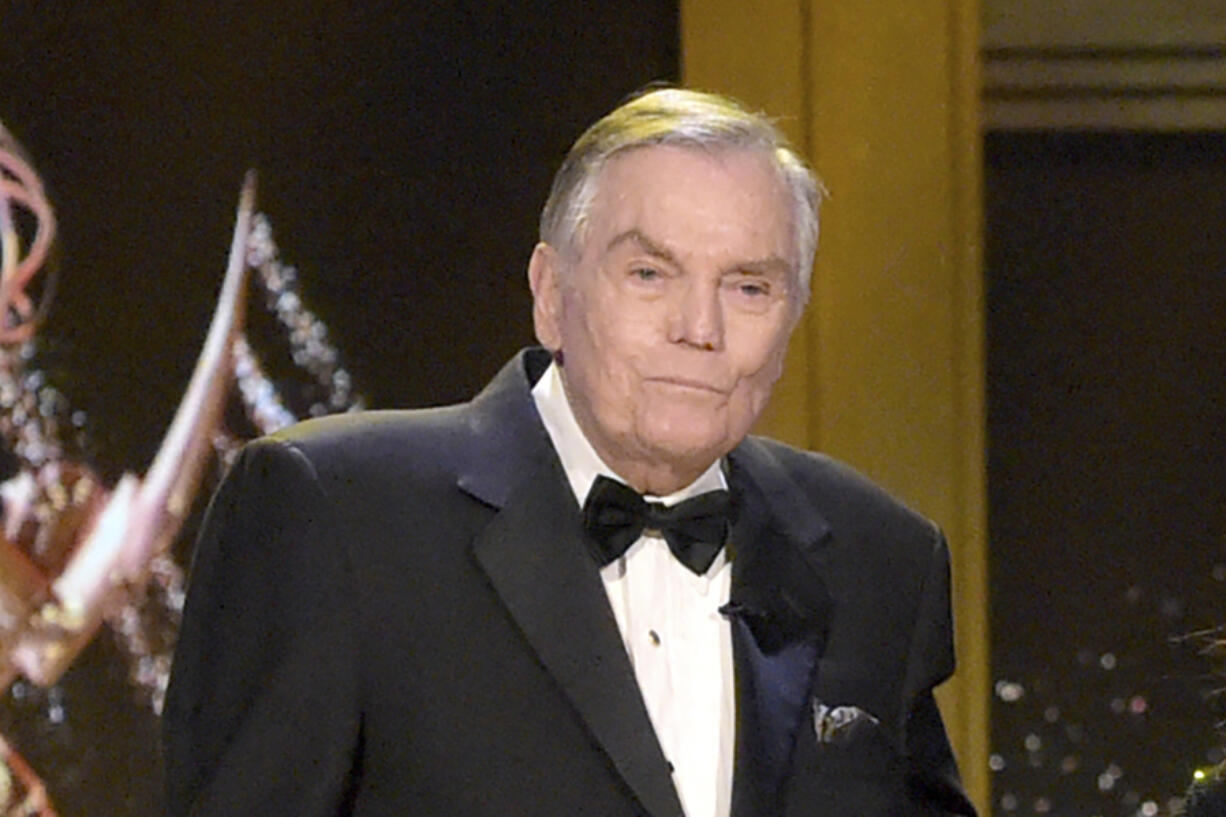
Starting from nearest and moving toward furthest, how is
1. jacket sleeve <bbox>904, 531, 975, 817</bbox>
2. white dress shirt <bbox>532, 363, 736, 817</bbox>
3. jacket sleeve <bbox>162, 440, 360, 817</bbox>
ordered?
jacket sleeve <bbox>162, 440, 360, 817</bbox>
white dress shirt <bbox>532, 363, 736, 817</bbox>
jacket sleeve <bbox>904, 531, 975, 817</bbox>

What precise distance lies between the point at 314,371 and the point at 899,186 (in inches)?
32.9

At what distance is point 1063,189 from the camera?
306 centimetres

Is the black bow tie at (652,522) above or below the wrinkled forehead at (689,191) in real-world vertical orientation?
below

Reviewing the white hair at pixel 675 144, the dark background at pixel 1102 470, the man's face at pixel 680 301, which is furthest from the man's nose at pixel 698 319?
the dark background at pixel 1102 470

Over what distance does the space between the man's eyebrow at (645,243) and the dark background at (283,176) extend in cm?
113

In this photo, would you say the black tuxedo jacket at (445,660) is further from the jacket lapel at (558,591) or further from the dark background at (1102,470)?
the dark background at (1102,470)

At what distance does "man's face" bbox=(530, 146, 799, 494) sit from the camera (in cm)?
153

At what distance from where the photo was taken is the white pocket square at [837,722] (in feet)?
5.29

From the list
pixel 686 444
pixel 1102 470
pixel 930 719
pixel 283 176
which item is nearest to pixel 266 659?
pixel 686 444

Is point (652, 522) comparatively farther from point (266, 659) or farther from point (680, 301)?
point (266, 659)

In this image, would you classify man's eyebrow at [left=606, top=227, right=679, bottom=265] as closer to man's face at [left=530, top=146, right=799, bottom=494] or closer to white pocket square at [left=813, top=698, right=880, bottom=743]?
man's face at [left=530, top=146, right=799, bottom=494]

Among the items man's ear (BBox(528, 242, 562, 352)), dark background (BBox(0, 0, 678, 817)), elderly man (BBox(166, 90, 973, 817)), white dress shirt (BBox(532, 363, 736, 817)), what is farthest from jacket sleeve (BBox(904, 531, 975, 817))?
dark background (BBox(0, 0, 678, 817))

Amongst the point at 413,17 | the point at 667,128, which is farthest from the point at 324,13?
the point at 667,128

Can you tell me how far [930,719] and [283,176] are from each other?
4.12 ft
